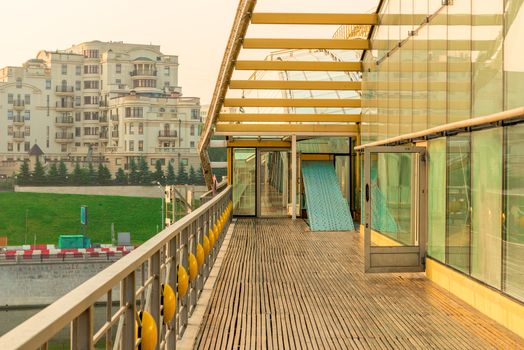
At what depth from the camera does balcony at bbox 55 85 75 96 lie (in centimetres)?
11331

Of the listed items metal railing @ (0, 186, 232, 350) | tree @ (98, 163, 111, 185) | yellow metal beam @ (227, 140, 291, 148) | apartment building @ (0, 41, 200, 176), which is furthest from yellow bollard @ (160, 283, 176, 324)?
apartment building @ (0, 41, 200, 176)

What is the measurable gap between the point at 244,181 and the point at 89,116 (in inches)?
3789

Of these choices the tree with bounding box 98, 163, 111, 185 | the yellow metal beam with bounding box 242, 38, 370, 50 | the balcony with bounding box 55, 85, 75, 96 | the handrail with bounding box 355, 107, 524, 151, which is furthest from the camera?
the balcony with bounding box 55, 85, 75, 96

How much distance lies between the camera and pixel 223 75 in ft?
60.1

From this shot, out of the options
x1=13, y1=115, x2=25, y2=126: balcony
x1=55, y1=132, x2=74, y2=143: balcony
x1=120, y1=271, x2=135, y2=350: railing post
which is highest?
x1=13, y1=115, x2=25, y2=126: balcony

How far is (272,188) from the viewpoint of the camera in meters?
22.3

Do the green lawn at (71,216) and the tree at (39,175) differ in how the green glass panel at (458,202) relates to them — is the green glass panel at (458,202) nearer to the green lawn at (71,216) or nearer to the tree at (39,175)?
the green lawn at (71,216)

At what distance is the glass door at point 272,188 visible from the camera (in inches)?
882

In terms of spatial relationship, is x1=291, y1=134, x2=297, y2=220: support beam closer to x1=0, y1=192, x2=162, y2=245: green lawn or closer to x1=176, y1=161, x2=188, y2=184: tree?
x1=0, y1=192, x2=162, y2=245: green lawn

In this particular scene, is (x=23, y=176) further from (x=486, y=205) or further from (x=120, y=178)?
(x=486, y=205)

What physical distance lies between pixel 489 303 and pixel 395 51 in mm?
7251

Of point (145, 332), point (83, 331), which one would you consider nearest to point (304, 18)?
point (145, 332)

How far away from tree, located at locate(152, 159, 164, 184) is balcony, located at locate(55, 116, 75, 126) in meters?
17.3

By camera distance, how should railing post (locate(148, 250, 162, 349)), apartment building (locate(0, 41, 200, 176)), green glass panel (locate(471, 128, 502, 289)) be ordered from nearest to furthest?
railing post (locate(148, 250, 162, 349)) < green glass panel (locate(471, 128, 502, 289)) < apartment building (locate(0, 41, 200, 176))
